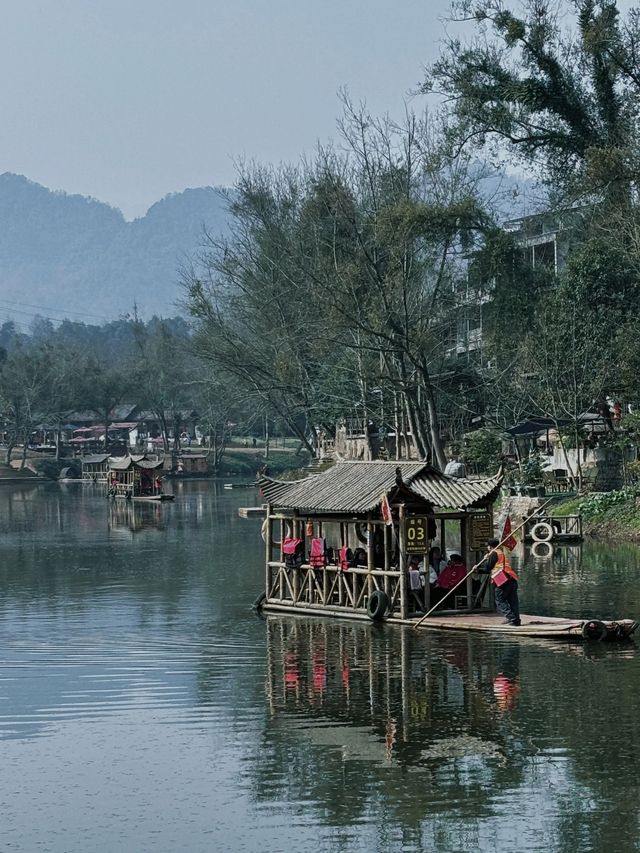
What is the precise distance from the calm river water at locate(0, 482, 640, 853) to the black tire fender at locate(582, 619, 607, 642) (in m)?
0.30

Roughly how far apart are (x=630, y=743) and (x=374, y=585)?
36.3 ft

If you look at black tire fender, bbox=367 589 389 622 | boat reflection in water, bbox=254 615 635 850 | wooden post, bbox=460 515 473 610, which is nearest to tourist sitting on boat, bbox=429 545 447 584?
wooden post, bbox=460 515 473 610

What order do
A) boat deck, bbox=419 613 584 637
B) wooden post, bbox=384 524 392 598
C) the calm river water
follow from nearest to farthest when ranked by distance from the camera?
the calm river water, boat deck, bbox=419 613 584 637, wooden post, bbox=384 524 392 598

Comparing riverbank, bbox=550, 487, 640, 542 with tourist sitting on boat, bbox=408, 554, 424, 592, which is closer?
tourist sitting on boat, bbox=408, 554, 424, 592

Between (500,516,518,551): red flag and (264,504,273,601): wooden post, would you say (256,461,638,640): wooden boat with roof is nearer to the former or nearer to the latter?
(264,504,273,601): wooden post

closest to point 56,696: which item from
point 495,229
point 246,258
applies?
point 495,229

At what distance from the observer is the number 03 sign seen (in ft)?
91.0

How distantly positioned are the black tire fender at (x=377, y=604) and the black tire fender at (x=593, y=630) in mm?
4498

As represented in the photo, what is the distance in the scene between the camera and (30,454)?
430ft

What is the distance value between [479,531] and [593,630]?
4082 mm

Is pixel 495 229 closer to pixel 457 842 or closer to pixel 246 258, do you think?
pixel 246 258

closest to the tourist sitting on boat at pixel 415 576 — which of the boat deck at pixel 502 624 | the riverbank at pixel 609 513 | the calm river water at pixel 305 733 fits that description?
the boat deck at pixel 502 624

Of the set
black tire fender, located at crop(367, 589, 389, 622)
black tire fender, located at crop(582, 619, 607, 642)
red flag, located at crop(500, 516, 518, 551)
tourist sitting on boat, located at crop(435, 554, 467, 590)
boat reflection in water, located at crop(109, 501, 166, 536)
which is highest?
red flag, located at crop(500, 516, 518, 551)

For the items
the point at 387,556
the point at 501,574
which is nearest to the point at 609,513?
the point at 387,556
